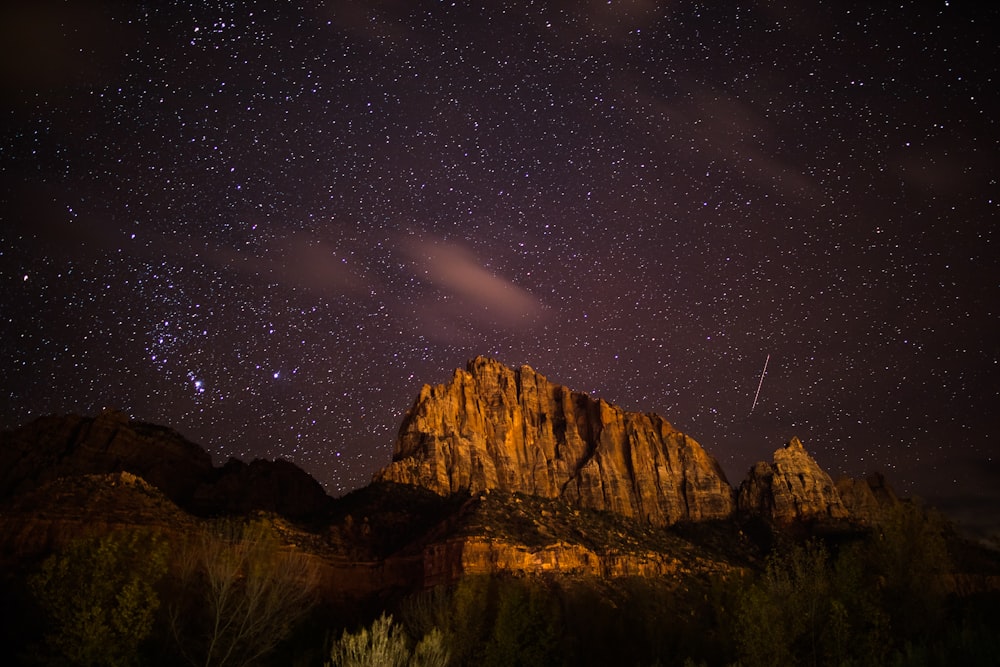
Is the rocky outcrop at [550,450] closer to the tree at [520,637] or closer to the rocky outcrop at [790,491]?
the rocky outcrop at [790,491]

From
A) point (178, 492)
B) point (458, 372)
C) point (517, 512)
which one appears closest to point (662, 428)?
point (458, 372)

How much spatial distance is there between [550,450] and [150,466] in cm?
7016

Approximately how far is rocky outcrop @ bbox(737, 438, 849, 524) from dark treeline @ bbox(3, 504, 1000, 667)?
178ft

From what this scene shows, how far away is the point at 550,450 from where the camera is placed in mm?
120812

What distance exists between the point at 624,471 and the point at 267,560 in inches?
3371

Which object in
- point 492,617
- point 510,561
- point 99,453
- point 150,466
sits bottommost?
point 492,617

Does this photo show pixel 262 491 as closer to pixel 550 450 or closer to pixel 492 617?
pixel 492 617

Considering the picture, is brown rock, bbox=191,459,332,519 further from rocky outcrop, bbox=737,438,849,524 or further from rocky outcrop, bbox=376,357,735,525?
rocky outcrop, bbox=737,438,849,524

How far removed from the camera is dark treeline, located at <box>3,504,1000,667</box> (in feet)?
80.9

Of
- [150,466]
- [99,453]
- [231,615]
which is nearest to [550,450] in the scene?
[150,466]

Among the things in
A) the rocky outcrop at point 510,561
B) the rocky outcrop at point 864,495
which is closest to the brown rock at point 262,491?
the rocky outcrop at point 510,561

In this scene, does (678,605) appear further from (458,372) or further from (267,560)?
(458,372)

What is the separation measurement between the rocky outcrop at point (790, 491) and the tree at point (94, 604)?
326 ft

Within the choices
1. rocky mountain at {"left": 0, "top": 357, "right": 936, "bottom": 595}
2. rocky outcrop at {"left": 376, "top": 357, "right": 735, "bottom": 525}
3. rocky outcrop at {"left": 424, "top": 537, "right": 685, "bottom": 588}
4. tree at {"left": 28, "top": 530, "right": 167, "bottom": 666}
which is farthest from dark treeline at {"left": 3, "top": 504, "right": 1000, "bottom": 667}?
rocky outcrop at {"left": 376, "top": 357, "right": 735, "bottom": 525}
